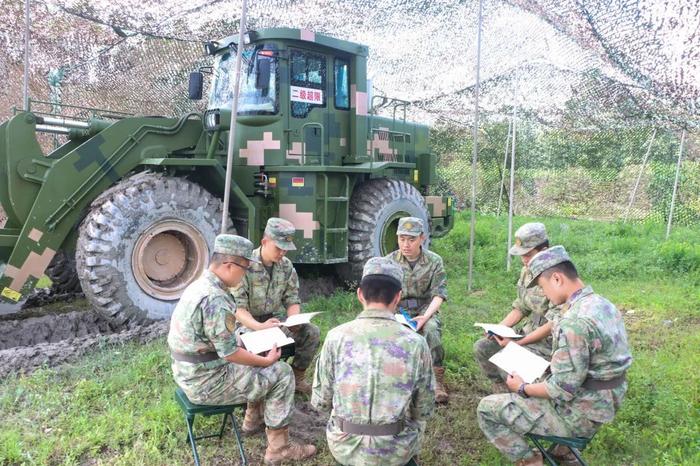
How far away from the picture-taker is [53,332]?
4.79 meters

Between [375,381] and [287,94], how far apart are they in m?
3.87

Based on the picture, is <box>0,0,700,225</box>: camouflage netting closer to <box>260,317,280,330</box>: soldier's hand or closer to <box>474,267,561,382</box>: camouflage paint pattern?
<box>474,267,561,382</box>: camouflage paint pattern

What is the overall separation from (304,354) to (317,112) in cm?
285

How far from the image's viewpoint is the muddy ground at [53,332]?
4004 mm

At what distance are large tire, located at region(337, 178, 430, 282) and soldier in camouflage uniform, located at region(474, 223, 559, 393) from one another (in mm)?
2425

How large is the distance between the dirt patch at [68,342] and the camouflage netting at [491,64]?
5.34 m

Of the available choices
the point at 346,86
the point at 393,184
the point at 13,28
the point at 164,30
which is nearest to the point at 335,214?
the point at 393,184

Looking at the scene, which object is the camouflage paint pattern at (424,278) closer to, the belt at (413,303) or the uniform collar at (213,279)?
the belt at (413,303)

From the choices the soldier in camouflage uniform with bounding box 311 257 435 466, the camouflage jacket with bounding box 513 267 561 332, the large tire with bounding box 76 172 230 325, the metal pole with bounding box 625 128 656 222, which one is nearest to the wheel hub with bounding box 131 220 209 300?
the large tire with bounding box 76 172 230 325

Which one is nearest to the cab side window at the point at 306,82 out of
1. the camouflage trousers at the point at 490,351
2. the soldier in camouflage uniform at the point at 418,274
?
the soldier in camouflage uniform at the point at 418,274

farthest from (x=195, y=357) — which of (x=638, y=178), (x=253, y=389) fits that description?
(x=638, y=178)

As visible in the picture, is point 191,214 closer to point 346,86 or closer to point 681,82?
point 346,86

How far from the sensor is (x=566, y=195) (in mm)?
12461

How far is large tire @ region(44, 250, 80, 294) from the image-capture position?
18.5ft
